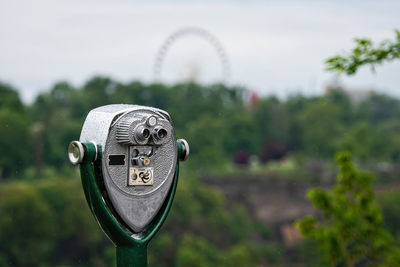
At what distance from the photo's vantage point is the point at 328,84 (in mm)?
88625

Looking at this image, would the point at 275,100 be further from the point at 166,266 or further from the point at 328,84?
the point at 166,266

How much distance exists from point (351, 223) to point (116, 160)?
2999mm

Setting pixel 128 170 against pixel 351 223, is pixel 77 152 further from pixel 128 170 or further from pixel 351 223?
pixel 351 223

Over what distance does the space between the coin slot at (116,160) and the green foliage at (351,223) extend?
2742mm

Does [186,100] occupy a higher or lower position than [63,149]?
higher

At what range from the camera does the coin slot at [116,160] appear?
3.86 meters

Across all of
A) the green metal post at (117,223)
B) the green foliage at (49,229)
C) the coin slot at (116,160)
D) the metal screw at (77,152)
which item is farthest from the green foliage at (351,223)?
the green foliage at (49,229)

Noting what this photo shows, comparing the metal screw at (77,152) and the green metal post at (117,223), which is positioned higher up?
the metal screw at (77,152)

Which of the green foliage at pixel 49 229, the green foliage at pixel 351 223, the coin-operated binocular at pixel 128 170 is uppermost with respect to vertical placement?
the coin-operated binocular at pixel 128 170

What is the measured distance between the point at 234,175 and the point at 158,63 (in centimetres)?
1077

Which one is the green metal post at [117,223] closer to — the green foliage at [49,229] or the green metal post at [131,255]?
the green metal post at [131,255]

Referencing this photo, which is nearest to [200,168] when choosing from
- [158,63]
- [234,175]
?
[234,175]

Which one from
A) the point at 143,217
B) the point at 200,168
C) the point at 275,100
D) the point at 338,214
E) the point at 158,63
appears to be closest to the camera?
the point at 143,217

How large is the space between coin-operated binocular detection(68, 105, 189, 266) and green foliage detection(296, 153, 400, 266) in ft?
8.22
